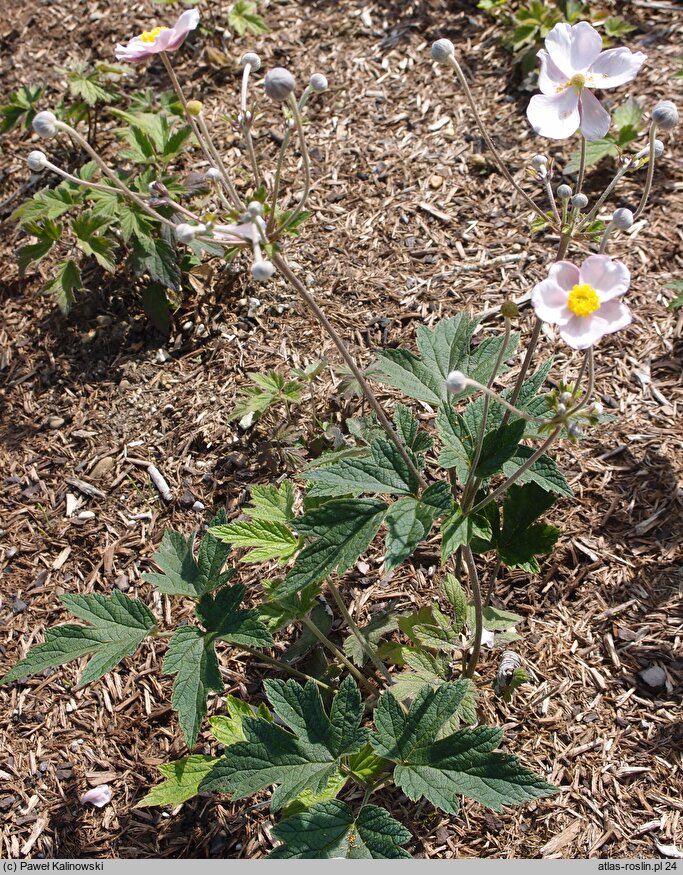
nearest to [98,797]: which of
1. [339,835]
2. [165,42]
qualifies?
[339,835]

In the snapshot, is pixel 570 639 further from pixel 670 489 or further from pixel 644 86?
pixel 644 86

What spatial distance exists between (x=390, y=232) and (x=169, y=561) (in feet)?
7.59

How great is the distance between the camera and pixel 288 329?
3939 millimetres

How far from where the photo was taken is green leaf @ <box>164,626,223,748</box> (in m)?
2.36

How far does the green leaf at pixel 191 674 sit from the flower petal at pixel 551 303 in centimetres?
142

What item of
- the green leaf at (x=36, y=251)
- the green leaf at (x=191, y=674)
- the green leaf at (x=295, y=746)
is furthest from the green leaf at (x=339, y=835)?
the green leaf at (x=36, y=251)

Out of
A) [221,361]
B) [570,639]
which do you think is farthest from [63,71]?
[570,639]

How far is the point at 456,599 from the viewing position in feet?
8.89

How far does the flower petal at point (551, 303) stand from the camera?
1.96m

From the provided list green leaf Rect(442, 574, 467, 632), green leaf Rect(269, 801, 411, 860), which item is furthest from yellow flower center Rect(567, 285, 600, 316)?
green leaf Rect(269, 801, 411, 860)

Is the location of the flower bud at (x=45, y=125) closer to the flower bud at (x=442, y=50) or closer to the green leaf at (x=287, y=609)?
the flower bud at (x=442, y=50)

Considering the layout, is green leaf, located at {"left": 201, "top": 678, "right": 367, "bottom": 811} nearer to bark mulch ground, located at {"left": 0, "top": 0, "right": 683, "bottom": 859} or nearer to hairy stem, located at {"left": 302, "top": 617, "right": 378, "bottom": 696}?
hairy stem, located at {"left": 302, "top": 617, "right": 378, "bottom": 696}

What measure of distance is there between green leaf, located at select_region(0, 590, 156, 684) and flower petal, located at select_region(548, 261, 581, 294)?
1651 millimetres

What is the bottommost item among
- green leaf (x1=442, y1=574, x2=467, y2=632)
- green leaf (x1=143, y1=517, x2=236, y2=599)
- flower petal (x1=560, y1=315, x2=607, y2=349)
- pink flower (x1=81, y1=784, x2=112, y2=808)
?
pink flower (x1=81, y1=784, x2=112, y2=808)
